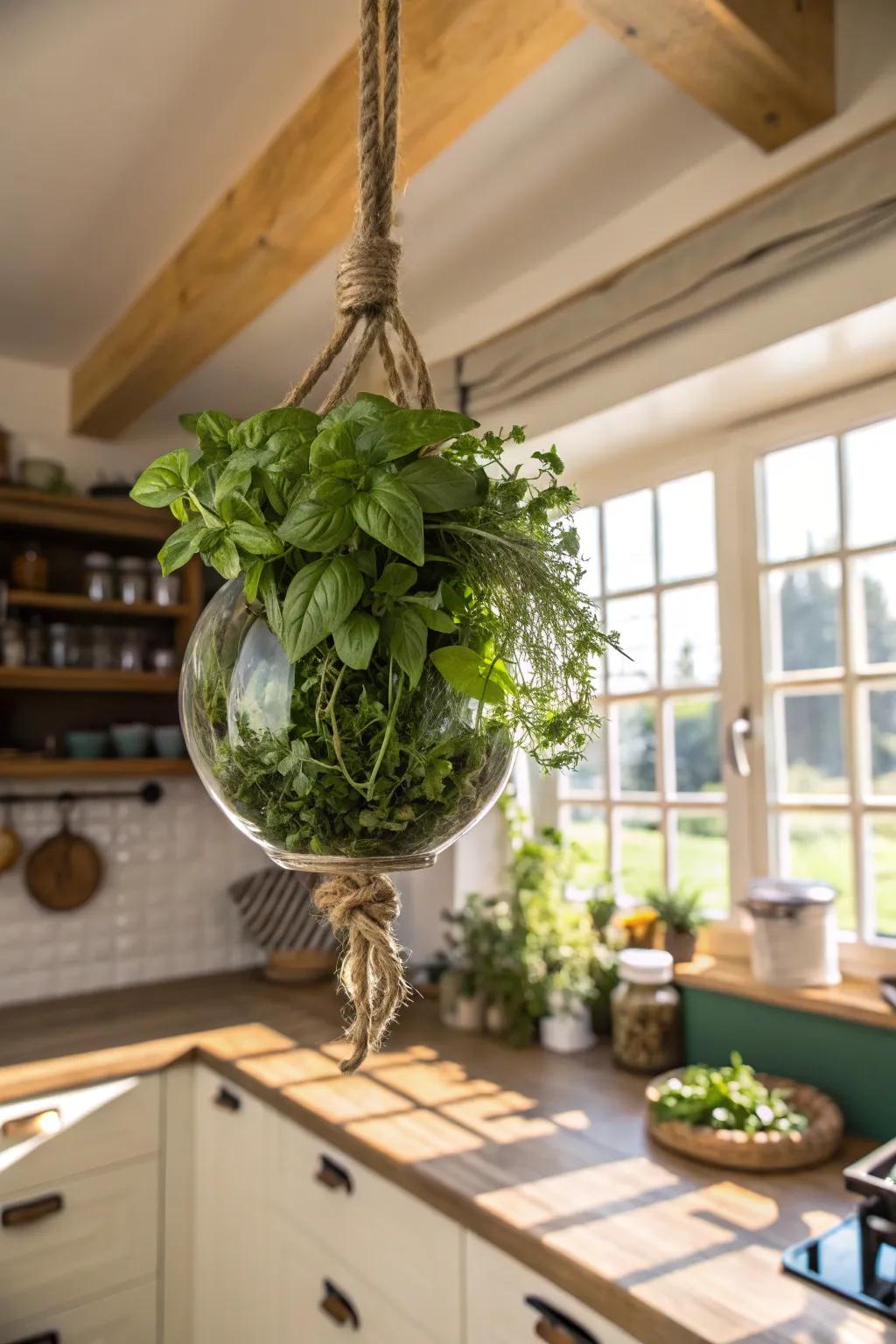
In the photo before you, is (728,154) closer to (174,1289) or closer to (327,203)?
(327,203)

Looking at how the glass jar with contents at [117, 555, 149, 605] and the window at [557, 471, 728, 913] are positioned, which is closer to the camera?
the window at [557, 471, 728, 913]

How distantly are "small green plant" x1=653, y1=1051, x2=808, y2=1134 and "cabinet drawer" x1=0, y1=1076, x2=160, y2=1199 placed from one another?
3.72 ft

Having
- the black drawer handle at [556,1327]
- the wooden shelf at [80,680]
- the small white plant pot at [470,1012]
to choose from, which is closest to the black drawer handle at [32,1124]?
the small white plant pot at [470,1012]

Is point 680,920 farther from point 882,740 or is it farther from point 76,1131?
point 76,1131

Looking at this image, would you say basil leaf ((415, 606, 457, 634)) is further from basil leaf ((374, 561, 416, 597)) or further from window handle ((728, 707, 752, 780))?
window handle ((728, 707, 752, 780))

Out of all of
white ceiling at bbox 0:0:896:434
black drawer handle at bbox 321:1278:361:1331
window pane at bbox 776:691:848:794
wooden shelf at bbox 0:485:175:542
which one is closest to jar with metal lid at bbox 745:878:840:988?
window pane at bbox 776:691:848:794

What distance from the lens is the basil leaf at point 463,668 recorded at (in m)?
0.52

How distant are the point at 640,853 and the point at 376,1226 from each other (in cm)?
100

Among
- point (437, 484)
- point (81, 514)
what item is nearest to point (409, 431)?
point (437, 484)

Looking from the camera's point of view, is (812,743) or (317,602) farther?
(812,743)

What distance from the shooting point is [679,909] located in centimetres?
201

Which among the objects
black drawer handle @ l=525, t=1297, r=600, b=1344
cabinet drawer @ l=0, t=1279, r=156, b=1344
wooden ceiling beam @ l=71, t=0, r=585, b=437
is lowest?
cabinet drawer @ l=0, t=1279, r=156, b=1344

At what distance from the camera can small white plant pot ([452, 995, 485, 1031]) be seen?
223 centimetres

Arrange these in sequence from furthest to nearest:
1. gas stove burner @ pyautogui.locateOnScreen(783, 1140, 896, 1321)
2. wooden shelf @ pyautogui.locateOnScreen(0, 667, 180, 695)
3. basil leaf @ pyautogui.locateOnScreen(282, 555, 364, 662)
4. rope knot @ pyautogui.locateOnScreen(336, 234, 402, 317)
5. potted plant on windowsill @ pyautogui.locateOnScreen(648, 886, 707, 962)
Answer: wooden shelf @ pyautogui.locateOnScreen(0, 667, 180, 695) < potted plant on windowsill @ pyautogui.locateOnScreen(648, 886, 707, 962) < gas stove burner @ pyautogui.locateOnScreen(783, 1140, 896, 1321) < rope knot @ pyautogui.locateOnScreen(336, 234, 402, 317) < basil leaf @ pyautogui.locateOnScreen(282, 555, 364, 662)
